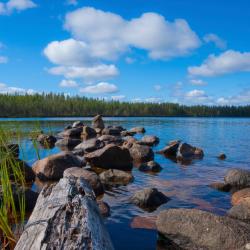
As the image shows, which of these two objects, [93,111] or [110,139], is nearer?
[110,139]

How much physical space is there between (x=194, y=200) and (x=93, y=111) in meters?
149

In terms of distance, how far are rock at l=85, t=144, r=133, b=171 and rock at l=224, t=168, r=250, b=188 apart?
6.79 m

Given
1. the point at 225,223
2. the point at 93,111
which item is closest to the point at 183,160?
the point at 225,223

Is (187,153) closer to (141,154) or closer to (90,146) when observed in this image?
(141,154)

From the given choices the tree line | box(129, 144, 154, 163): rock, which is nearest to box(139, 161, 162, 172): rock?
box(129, 144, 154, 163): rock

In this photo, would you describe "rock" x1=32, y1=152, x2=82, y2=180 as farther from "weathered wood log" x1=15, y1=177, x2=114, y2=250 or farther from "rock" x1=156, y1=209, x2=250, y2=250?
"weathered wood log" x1=15, y1=177, x2=114, y2=250

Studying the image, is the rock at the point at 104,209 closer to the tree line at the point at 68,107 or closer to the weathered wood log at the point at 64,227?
the weathered wood log at the point at 64,227

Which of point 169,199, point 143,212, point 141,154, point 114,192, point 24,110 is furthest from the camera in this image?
point 24,110

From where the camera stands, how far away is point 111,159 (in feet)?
73.0

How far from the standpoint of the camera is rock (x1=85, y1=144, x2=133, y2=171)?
2216 cm

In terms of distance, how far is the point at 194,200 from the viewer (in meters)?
14.5

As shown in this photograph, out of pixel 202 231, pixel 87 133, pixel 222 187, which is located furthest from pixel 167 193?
pixel 87 133

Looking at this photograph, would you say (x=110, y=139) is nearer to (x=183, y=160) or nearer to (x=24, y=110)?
(x=183, y=160)

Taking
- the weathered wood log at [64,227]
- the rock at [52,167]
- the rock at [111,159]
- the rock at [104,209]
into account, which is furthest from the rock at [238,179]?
the weathered wood log at [64,227]
